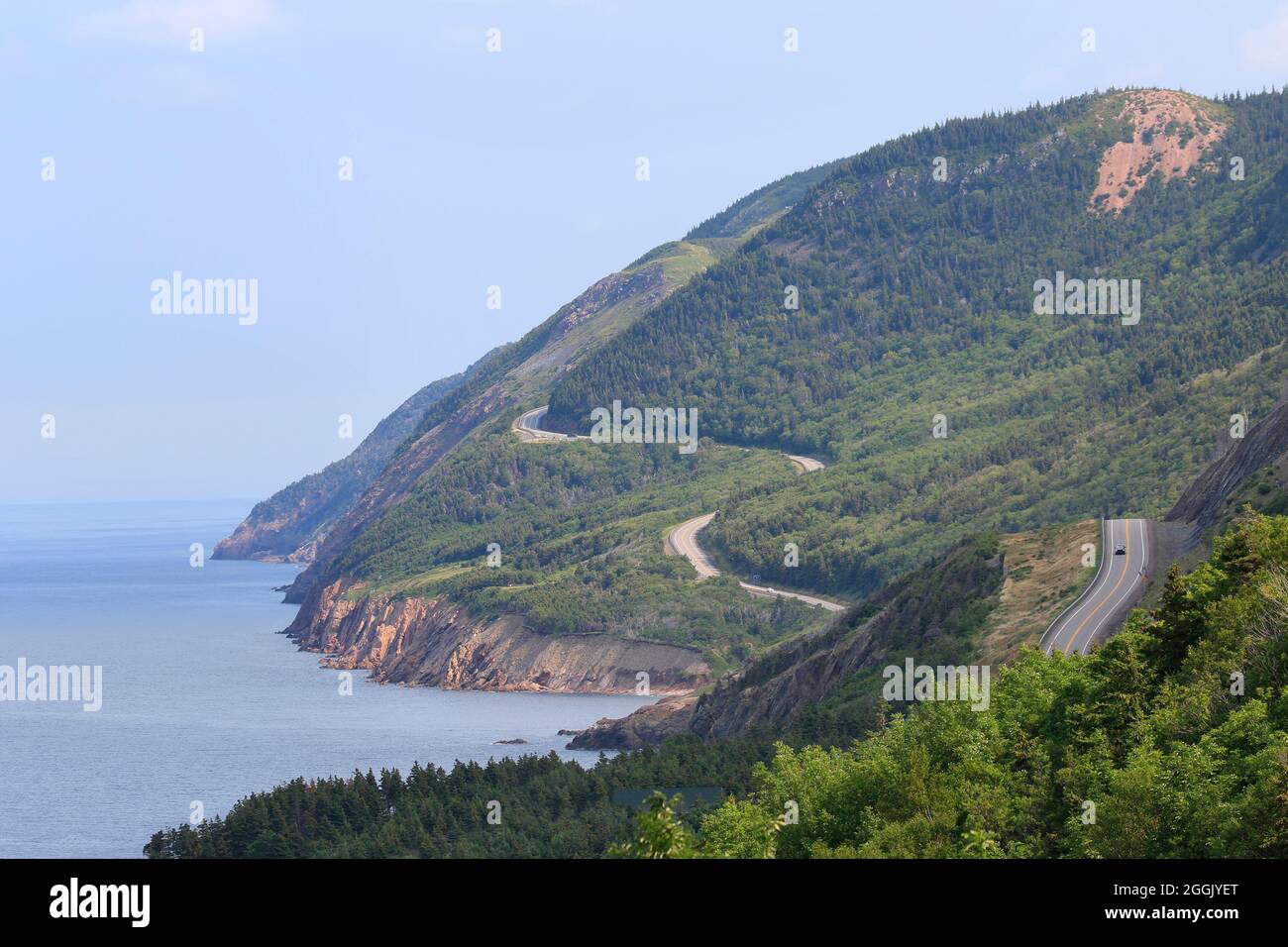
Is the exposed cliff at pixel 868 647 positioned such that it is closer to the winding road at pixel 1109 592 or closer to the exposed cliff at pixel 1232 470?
the winding road at pixel 1109 592

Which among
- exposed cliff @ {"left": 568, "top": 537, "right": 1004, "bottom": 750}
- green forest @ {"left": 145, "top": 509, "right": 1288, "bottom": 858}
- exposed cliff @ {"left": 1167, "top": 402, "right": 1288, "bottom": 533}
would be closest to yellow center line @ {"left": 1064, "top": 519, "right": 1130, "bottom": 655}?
exposed cliff @ {"left": 1167, "top": 402, "right": 1288, "bottom": 533}

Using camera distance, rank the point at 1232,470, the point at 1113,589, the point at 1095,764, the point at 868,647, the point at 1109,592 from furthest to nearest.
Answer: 1. the point at 868,647
2. the point at 1232,470
3. the point at 1113,589
4. the point at 1109,592
5. the point at 1095,764

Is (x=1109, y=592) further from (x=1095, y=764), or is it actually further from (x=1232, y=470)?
(x=1095, y=764)

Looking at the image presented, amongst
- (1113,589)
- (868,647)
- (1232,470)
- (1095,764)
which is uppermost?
(1232,470)

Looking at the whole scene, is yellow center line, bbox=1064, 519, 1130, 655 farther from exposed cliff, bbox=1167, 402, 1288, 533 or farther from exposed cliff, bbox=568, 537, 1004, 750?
exposed cliff, bbox=568, 537, 1004, 750

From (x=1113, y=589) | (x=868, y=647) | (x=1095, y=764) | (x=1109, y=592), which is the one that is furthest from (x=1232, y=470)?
(x=1095, y=764)

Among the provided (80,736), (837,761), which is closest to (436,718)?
(80,736)

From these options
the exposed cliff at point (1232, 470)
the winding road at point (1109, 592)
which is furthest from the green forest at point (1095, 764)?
the exposed cliff at point (1232, 470)

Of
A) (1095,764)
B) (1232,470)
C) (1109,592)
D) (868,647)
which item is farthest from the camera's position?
(868,647)

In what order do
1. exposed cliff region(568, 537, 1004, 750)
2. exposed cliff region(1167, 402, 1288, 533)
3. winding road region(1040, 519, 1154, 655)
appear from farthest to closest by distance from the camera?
exposed cliff region(568, 537, 1004, 750) → exposed cliff region(1167, 402, 1288, 533) → winding road region(1040, 519, 1154, 655)

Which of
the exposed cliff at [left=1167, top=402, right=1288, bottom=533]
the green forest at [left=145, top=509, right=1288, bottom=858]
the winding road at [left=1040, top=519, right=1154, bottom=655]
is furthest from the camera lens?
the exposed cliff at [left=1167, top=402, right=1288, bottom=533]
